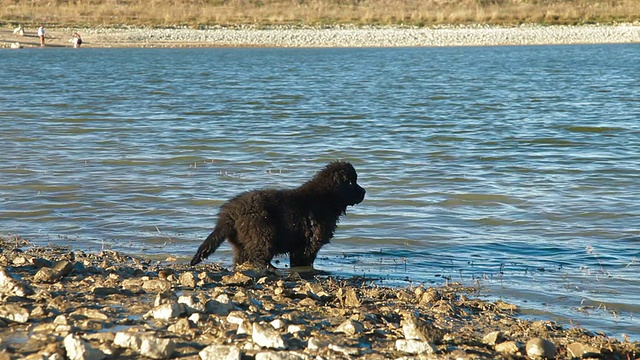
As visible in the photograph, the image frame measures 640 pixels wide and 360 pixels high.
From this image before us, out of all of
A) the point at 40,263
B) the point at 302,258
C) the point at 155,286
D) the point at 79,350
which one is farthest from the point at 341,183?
the point at 79,350

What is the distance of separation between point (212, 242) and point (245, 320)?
8.16ft

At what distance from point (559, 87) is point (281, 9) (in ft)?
131

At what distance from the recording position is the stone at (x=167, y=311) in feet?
16.6

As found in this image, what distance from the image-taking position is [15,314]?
193 inches

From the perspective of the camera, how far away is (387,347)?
4906 mm

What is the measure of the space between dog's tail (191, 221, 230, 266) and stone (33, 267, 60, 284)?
1473mm

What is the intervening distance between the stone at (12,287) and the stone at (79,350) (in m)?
1.24

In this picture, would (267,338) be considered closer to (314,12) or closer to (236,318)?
(236,318)

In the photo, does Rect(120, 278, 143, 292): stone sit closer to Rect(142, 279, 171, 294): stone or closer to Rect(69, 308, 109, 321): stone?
Rect(142, 279, 171, 294): stone

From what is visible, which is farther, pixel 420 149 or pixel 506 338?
pixel 420 149

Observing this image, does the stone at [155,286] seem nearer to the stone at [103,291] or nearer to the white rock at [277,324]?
the stone at [103,291]

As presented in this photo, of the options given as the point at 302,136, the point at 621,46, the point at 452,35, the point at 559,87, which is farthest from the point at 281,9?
A: the point at 302,136

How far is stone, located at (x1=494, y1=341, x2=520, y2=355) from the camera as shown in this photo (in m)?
5.12

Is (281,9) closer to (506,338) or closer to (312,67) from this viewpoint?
(312,67)
